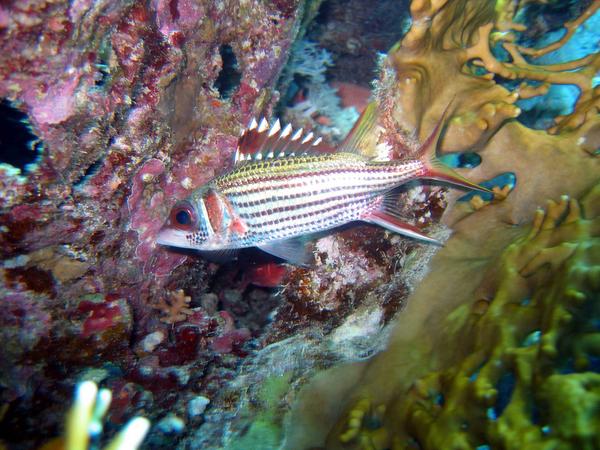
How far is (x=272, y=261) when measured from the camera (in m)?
4.06

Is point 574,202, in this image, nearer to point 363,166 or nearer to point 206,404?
point 363,166

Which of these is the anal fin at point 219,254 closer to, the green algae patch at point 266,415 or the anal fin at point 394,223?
the green algae patch at point 266,415

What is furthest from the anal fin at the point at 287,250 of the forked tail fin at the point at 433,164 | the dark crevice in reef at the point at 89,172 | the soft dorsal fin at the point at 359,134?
the dark crevice in reef at the point at 89,172

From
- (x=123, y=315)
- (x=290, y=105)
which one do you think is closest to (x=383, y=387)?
(x=123, y=315)

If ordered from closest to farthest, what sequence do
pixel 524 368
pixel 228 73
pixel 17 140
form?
pixel 524 368 < pixel 17 140 < pixel 228 73

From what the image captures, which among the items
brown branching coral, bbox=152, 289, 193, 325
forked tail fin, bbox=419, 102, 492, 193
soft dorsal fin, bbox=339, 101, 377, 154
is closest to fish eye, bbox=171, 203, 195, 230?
brown branching coral, bbox=152, 289, 193, 325

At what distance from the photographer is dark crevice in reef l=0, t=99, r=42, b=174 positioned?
7.15ft

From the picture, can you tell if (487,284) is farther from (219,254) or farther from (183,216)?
(183,216)

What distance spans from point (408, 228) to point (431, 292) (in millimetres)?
732

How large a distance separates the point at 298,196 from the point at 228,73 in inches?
79.4

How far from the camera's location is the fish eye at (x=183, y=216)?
9.63 feet

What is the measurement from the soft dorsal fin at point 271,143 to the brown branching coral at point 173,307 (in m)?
1.42

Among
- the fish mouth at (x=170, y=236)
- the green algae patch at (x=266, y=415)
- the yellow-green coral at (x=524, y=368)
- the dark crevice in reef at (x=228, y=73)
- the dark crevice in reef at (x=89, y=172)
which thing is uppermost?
the dark crevice in reef at (x=228, y=73)

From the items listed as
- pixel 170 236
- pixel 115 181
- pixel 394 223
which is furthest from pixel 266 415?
pixel 115 181
